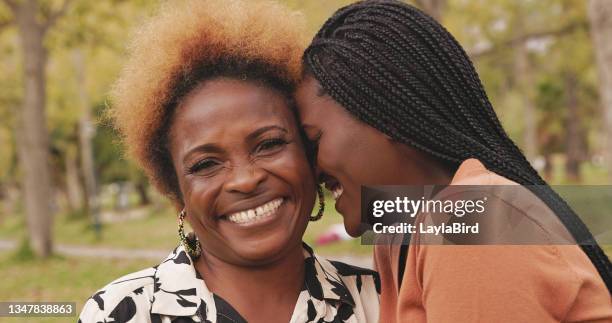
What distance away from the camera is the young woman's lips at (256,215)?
6.92 feet

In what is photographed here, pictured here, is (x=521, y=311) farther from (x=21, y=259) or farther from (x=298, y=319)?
(x=21, y=259)

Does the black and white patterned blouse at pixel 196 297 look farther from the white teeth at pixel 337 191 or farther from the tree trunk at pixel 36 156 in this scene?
the tree trunk at pixel 36 156

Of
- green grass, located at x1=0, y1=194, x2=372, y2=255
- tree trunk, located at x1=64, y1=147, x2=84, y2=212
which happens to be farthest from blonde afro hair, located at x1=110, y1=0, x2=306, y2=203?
tree trunk, located at x1=64, y1=147, x2=84, y2=212

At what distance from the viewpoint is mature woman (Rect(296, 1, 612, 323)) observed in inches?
56.9

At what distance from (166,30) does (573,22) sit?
11.4m

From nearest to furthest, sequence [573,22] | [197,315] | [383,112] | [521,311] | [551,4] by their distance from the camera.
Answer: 1. [521,311]
2. [383,112]
3. [197,315]
4. [573,22]
5. [551,4]

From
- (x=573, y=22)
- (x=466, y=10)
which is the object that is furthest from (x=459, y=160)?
(x=466, y=10)

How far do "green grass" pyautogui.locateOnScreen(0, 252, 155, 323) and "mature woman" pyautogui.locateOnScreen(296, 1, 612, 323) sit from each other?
4494 millimetres

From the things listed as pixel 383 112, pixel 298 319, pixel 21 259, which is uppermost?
pixel 21 259

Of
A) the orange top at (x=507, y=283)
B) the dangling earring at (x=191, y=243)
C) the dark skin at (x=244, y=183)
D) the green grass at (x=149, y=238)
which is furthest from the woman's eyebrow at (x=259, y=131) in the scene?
the green grass at (x=149, y=238)

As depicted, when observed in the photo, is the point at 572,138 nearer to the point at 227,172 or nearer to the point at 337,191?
the point at 337,191

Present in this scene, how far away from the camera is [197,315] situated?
2.06 m

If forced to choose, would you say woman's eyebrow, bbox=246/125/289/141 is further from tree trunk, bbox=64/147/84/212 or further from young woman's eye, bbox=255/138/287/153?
tree trunk, bbox=64/147/84/212

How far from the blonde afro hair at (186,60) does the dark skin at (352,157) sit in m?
0.27
